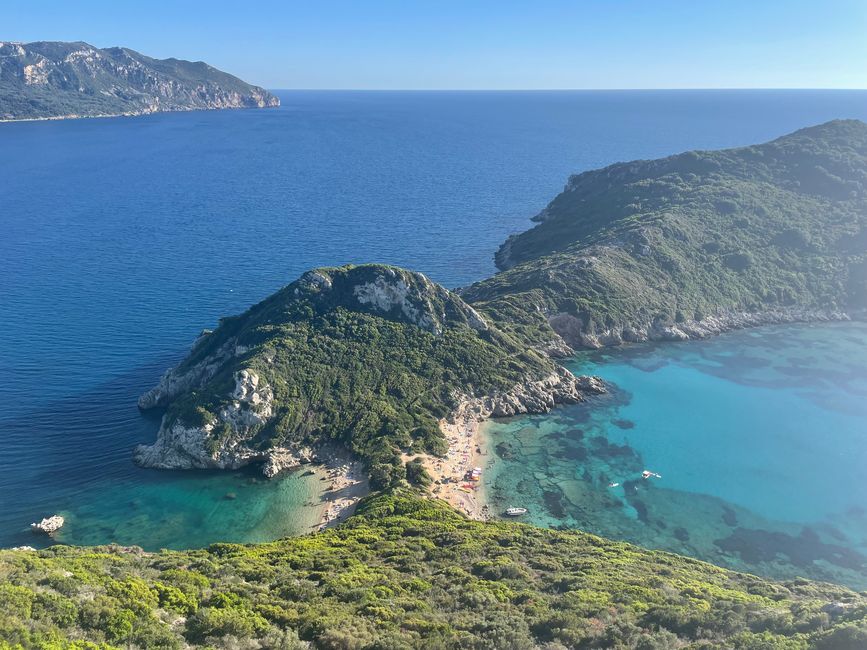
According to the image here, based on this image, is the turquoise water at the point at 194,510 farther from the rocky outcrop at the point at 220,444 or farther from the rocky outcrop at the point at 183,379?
the rocky outcrop at the point at 183,379

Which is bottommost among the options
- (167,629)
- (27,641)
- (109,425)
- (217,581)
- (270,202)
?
(109,425)

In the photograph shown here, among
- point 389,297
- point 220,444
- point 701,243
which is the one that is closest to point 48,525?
point 220,444

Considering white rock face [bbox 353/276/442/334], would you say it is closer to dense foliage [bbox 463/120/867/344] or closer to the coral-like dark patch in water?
dense foliage [bbox 463/120/867/344]

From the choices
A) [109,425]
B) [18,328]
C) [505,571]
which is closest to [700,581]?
[505,571]

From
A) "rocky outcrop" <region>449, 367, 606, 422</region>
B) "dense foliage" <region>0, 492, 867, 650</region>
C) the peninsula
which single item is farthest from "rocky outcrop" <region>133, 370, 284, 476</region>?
"rocky outcrop" <region>449, 367, 606, 422</region>

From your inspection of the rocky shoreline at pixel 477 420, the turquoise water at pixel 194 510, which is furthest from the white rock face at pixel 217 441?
the rocky shoreline at pixel 477 420

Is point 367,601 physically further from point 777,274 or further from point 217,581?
point 777,274
